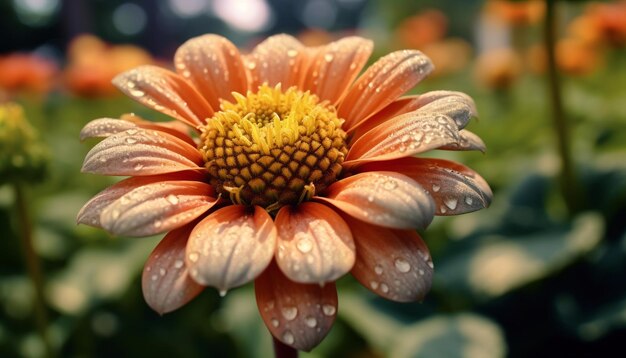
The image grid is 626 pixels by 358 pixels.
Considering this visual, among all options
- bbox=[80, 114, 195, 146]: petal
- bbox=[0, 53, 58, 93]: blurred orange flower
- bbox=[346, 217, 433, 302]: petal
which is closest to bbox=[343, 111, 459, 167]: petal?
bbox=[346, 217, 433, 302]: petal

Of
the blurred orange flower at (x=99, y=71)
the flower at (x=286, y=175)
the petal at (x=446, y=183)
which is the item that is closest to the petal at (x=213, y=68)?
the flower at (x=286, y=175)

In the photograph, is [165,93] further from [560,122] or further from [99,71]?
[99,71]

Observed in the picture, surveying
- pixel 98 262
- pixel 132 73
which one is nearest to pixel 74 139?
pixel 98 262

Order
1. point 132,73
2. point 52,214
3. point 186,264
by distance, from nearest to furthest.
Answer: point 186,264 < point 132,73 < point 52,214

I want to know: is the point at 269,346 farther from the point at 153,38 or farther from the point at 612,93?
the point at 153,38

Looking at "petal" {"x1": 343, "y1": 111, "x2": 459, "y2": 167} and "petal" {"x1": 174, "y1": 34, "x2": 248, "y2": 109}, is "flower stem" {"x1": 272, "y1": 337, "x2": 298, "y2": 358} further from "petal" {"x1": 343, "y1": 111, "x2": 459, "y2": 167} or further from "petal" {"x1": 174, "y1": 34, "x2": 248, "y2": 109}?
"petal" {"x1": 174, "y1": 34, "x2": 248, "y2": 109}

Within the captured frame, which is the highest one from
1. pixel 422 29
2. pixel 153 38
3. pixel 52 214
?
pixel 52 214

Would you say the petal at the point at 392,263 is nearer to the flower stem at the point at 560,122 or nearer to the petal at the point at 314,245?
the petal at the point at 314,245
